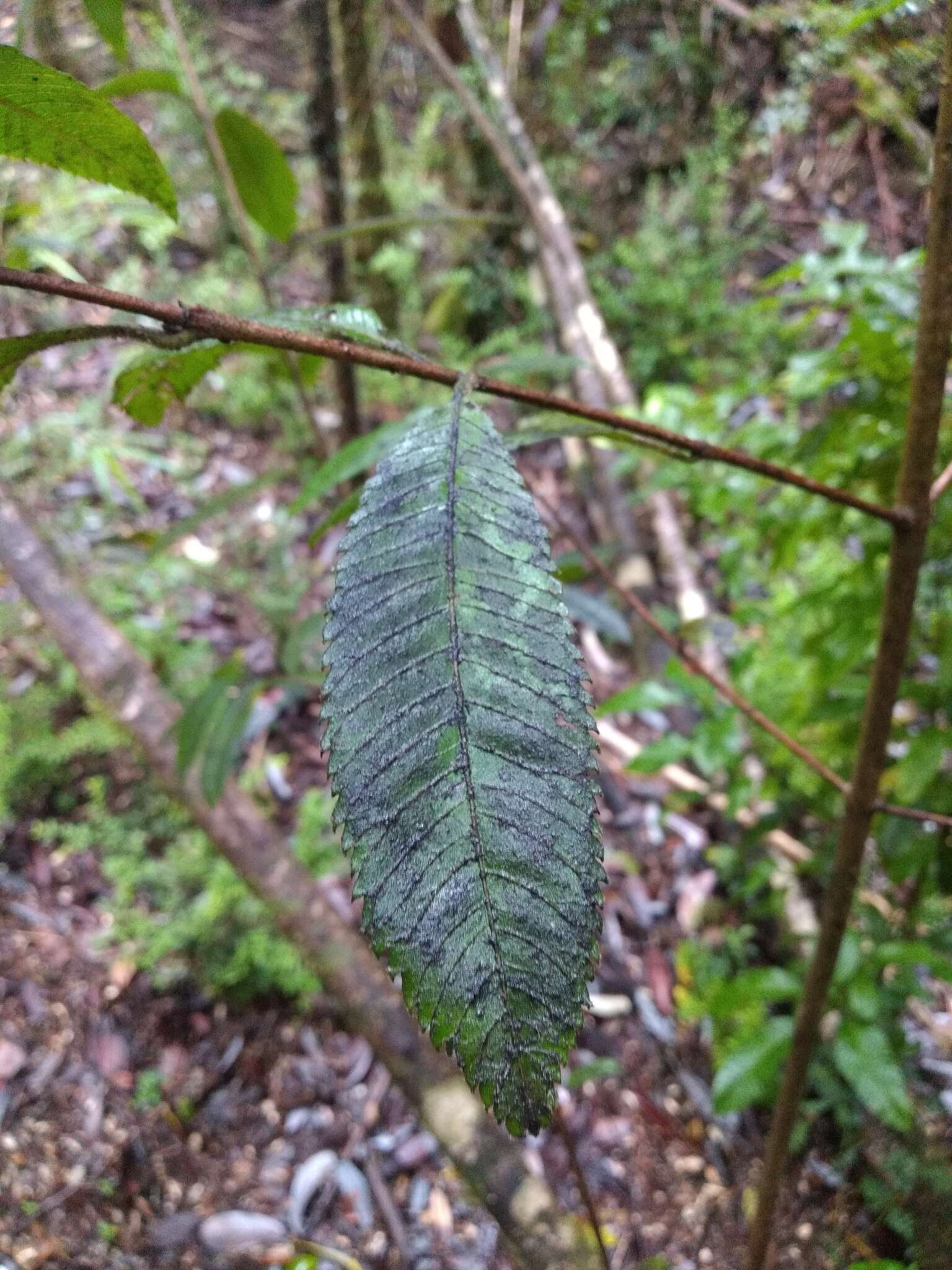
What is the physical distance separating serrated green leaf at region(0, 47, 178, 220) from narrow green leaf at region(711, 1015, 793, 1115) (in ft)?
4.16

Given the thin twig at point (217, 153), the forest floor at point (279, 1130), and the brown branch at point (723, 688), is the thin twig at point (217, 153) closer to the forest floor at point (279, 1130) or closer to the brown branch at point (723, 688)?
the brown branch at point (723, 688)

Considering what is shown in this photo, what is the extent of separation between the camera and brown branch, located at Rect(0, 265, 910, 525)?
1.30 ft

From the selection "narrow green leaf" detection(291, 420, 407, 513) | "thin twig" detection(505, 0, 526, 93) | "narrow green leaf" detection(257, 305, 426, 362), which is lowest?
"narrow green leaf" detection(291, 420, 407, 513)

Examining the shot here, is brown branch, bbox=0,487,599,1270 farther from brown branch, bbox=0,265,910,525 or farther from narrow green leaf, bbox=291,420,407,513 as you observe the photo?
brown branch, bbox=0,265,910,525

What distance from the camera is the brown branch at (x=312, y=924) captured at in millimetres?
1133

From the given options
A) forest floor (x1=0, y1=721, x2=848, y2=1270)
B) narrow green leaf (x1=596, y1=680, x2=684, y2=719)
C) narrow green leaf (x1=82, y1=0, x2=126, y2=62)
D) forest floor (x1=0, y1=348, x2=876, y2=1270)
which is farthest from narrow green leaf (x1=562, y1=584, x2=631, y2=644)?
narrow green leaf (x1=82, y1=0, x2=126, y2=62)

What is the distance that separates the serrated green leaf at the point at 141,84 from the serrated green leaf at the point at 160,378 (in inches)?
21.8

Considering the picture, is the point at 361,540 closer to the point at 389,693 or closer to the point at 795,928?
the point at 389,693

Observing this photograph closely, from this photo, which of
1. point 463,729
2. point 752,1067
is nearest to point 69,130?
point 463,729

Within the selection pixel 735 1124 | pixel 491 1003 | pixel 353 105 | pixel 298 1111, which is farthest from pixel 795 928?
pixel 353 105

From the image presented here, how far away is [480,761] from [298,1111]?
161cm

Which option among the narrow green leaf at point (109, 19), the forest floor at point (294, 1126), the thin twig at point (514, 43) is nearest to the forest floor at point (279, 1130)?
the forest floor at point (294, 1126)

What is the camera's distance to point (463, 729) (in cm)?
37

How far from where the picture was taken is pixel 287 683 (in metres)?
1.38
